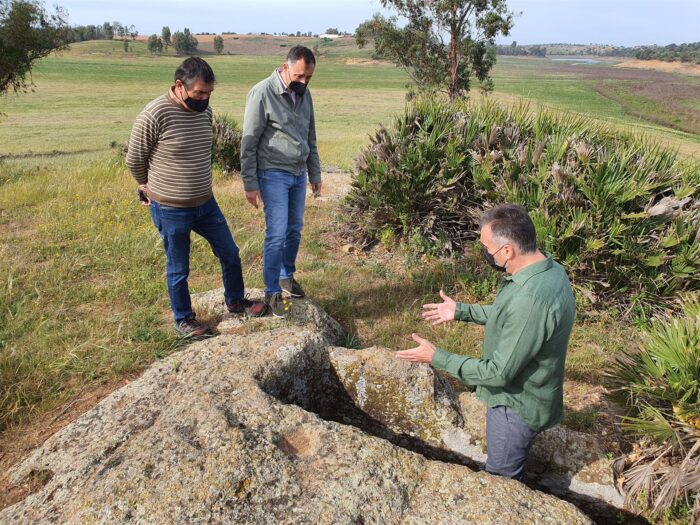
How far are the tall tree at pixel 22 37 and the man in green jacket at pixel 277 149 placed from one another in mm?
20043

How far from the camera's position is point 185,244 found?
4043mm

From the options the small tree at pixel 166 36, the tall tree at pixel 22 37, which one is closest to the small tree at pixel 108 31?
the small tree at pixel 166 36

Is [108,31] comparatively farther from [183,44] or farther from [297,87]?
[297,87]

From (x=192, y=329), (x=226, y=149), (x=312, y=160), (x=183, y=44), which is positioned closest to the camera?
(x=192, y=329)

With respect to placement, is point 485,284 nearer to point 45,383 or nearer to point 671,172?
point 671,172

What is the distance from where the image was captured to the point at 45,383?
3652 mm

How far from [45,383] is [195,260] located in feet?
9.46

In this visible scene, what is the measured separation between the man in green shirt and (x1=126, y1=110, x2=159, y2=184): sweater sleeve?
2.49 metres

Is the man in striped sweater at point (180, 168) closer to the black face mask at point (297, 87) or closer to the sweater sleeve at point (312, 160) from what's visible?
the black face mask at point (297, 87)

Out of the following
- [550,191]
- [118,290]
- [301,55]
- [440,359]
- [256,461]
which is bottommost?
[118,290]

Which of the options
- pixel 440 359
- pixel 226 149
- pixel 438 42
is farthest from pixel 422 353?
pixel 438 42

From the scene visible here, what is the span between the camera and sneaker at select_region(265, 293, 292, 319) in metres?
4.48

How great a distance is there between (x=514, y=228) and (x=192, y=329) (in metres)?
2.84

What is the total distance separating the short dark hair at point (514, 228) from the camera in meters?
2.41
